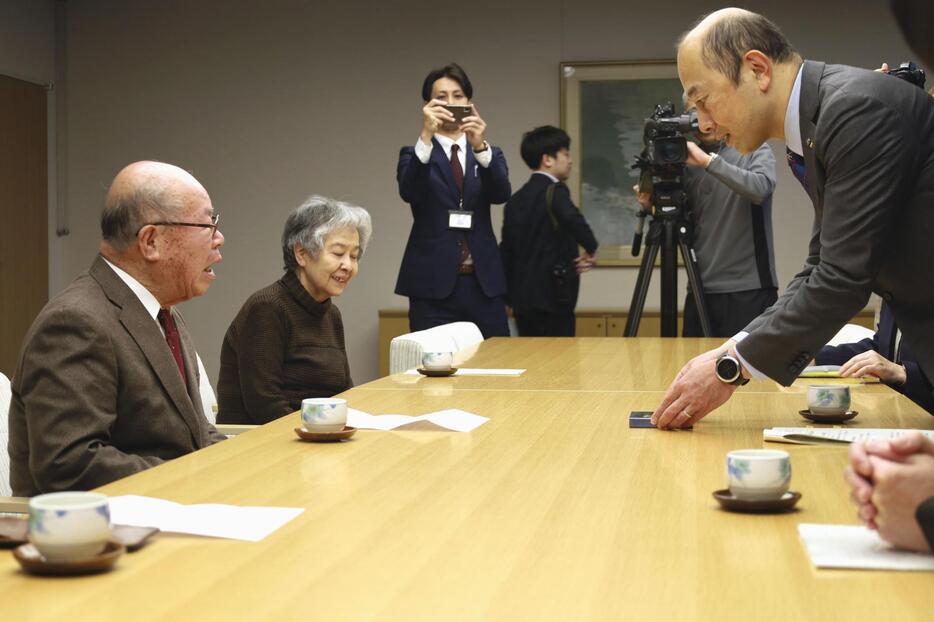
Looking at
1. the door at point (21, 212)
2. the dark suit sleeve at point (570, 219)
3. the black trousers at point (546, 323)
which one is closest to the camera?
the dark suit sleeve at point (570, 219)

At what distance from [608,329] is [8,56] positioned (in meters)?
4.20

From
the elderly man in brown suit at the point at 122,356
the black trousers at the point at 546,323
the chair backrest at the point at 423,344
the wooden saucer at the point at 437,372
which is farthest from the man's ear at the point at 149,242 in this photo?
the black trousers at the point at 546,323

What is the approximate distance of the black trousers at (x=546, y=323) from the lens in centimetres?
566

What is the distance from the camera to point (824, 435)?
6.11 ft

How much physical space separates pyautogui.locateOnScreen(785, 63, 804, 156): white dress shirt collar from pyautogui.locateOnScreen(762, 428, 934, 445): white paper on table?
1.74 ft

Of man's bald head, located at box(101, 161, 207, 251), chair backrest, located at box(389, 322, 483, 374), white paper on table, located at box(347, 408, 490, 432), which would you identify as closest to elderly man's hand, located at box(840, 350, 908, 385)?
white paper on table, located at box(347, 408, 490, 432)

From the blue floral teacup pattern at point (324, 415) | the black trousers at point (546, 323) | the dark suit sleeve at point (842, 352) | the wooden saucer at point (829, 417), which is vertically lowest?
the wooden saucer at point (829, 417)

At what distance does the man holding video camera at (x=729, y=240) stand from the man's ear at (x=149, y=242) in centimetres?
262

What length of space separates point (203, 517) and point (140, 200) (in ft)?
3.48

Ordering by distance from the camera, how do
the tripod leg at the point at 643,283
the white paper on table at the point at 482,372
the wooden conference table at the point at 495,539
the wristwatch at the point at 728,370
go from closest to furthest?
the wooden conference table at the point at 495,539
the wristwatch at the point at 728,370
the white paper on table at the point at 482,372
the tripod leg at the point at 643,283

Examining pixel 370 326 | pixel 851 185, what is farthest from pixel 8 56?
pixel 851 185

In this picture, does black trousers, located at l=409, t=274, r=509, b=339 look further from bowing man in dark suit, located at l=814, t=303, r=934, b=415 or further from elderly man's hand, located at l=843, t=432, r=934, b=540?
elderly man's hand, located at l=843, t=432, r=934, b=540

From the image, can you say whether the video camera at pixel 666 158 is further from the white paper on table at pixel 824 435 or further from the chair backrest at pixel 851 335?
the white paper on table at pixel 824 435

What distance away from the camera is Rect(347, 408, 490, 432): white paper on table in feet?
6.82
